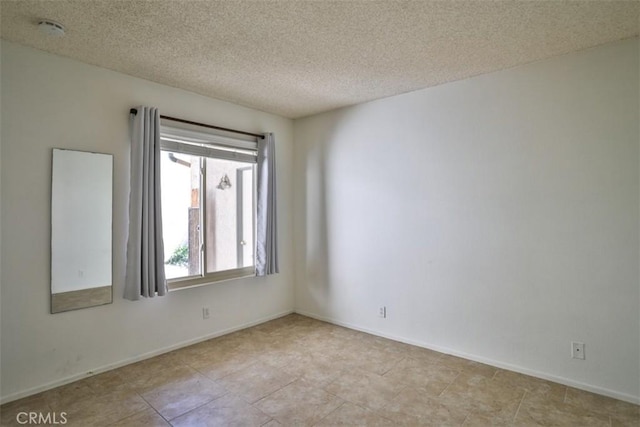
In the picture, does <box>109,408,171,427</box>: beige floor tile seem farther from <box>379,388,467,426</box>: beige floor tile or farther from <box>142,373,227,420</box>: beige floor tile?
<box>379,388,467,426</box>: beige floor tile

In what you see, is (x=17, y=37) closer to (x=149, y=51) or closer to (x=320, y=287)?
(x=149, y=51)

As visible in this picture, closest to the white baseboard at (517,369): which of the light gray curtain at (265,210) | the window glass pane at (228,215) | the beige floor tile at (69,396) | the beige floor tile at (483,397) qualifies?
the beige floor tile at (483,397)

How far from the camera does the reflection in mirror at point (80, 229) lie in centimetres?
274

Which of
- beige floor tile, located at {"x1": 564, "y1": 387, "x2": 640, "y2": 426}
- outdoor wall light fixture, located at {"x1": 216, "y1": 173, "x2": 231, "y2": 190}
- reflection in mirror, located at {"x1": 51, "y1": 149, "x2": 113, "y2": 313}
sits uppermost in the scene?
outdoor wall light fixture, located at {"x1": 216, "y1": 173, "x2": 231, "y2": 190}

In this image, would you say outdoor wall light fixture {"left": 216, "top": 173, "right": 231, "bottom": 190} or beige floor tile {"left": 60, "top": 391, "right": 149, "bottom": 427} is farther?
outdoor wall light fixture {"left": 216, "top": 173, "right": 231, "bottom": 190}

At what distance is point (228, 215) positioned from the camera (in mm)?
4137

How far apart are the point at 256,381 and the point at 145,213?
1.73 metres

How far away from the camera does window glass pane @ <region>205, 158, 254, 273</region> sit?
3.88 m

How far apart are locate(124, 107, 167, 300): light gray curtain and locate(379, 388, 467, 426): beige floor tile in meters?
2.22

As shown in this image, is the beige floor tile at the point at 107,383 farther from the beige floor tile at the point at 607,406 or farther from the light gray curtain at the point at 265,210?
the beige floor tile at the point at 607,406

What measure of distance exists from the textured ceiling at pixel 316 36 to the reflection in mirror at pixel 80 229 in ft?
2.93

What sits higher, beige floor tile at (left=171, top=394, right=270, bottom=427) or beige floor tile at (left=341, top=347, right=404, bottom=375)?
beige floor tile at (left=341, top=347, right=404, bottom=375)

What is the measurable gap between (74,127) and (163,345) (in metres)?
2.12

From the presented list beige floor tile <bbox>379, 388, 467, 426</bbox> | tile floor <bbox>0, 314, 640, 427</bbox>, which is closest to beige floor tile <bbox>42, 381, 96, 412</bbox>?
tile floor <bbox>0, 314, 640, 427</bbox>
